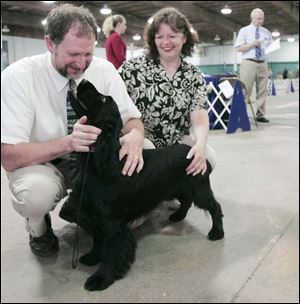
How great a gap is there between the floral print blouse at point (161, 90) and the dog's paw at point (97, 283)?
2.81 feet

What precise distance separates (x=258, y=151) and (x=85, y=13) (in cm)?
242

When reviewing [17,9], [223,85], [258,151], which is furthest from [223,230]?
[17,9]

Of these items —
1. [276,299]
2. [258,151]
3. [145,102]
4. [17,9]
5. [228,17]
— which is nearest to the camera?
[276,299]

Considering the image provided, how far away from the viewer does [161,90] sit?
6.37 feet

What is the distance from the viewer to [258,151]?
11.5 feet

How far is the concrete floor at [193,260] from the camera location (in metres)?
1.32

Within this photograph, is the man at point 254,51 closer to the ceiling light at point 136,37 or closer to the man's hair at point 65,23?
the man's hair at point 65,23

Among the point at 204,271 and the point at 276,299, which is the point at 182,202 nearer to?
the point at 204,271

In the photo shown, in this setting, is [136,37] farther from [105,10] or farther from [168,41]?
[168,41]

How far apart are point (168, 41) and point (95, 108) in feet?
2.47

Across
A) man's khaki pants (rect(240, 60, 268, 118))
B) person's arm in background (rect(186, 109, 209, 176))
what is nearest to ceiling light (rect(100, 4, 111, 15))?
man's khaki pants (rect(240, 60, 268, 118))

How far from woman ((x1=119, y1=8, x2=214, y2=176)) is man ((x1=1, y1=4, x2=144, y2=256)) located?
37 centimetres

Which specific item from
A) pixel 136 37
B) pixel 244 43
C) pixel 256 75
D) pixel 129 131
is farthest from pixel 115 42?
pixel 136 37

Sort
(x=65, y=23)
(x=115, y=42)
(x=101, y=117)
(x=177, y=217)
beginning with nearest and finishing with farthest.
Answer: (x=101, y=117), (x=65, y=23), (x=177, y=217), (x=115, y=42)
